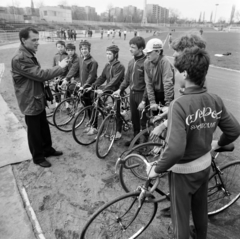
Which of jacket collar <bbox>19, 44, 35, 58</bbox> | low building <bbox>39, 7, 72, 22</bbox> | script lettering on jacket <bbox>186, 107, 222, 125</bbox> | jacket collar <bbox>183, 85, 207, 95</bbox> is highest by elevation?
low building <bbox>39, 7, 72, 22</bbox>

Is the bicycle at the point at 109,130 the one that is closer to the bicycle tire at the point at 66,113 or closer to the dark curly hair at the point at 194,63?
the bicycle tire at the point at 66,113

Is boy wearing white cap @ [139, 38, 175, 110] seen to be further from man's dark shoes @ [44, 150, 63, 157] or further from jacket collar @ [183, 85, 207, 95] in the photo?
man's dark shoes @ [44, 150, 63, 157]

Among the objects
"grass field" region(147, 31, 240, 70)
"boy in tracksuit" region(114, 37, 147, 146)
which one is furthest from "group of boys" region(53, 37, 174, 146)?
"grass field" region(147, 31, 240, 70)

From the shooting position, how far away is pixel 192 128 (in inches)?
62.7

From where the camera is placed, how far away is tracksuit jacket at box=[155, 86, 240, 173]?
1526 mm

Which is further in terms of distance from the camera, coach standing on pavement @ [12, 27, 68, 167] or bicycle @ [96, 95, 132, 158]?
bicycle @ [96, 95, 132, 158]

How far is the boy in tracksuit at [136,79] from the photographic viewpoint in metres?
3.78

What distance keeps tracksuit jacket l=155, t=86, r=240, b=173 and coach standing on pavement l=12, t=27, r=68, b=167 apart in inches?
90.4

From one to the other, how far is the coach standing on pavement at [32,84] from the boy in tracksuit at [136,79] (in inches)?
48.7

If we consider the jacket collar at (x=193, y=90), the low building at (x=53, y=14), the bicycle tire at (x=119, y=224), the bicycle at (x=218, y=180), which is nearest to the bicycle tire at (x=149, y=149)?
the bicycle at (x=218, y=180)

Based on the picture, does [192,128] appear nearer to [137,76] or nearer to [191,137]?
[191,137]

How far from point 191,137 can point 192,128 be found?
0.08 m

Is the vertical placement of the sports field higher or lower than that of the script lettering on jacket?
lower

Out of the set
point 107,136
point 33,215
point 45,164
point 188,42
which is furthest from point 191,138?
point 45,164
